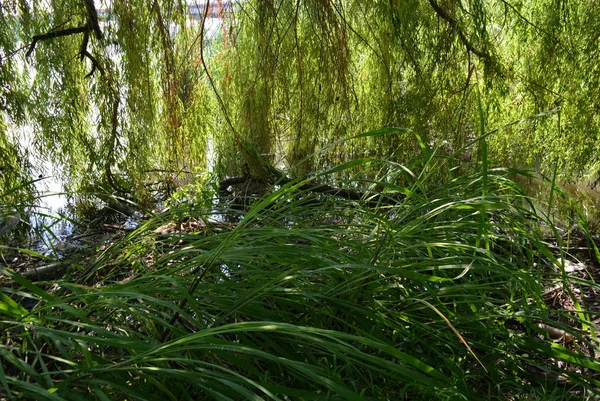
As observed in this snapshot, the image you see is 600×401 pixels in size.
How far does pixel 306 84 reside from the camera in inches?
125

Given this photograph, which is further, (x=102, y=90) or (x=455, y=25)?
(x=102, y=90)

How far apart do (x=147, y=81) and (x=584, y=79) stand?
1.94m

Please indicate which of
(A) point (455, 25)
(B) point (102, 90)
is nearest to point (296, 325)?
(A) point (455, 25)

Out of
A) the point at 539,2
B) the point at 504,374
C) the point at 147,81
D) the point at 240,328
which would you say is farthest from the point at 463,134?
the point at 240,328

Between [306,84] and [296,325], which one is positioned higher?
[306,84]

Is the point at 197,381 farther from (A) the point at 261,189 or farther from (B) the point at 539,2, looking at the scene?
(B) the point at 539,2

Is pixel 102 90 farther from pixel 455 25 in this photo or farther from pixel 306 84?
pixel 455 25

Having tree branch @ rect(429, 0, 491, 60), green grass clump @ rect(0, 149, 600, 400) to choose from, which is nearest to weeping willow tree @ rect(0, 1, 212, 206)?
tree branch @ rect(429, 0, 491, 60)

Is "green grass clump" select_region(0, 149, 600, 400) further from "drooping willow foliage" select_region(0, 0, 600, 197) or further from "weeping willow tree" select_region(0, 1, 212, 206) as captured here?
"weeping willow tree" select_region(0, 1, 212, 206)

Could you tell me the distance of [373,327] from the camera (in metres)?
1.17

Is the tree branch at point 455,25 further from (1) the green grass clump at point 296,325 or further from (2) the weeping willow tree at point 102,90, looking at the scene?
(1) the green grass clump at point 296,325

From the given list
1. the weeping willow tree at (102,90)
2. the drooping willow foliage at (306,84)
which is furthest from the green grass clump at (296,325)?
the weeping willow tree at (102,90)

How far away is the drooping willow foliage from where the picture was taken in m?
2.71

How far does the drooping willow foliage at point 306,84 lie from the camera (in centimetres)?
271
